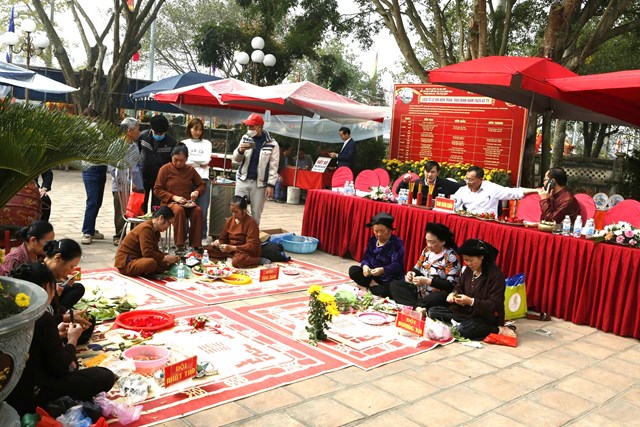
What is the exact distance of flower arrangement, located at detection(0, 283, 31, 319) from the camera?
2.51 meters

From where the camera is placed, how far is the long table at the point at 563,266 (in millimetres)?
5012

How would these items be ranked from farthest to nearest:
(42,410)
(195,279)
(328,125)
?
(328,125)
(195,279)
(42,410)

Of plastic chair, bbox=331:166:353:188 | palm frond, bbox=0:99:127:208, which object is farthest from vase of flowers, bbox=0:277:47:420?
plastic chair, bbox=331:166:353:188

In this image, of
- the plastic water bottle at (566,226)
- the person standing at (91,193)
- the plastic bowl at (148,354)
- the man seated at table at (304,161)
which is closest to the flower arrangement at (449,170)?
the man seated at table at (304,161)

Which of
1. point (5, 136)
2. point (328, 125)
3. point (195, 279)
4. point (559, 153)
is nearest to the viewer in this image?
point (5, 136)

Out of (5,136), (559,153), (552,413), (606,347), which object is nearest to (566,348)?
(606,347)

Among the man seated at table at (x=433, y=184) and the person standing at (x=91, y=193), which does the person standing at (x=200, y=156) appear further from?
the man seated at table at (x=433, y=184)

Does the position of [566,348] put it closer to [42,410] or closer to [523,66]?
[523,66]

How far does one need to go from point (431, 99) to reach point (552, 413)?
7903mm

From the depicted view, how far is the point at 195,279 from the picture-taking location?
602 cm

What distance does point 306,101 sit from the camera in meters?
9.75

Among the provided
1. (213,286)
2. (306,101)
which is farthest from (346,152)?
(213,286)

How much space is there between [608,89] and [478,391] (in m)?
3.54

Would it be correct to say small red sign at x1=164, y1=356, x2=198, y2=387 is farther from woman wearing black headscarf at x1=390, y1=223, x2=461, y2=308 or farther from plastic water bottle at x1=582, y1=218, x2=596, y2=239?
plastic water bottle at x1=582, y1=218, x2=596, y2=239
